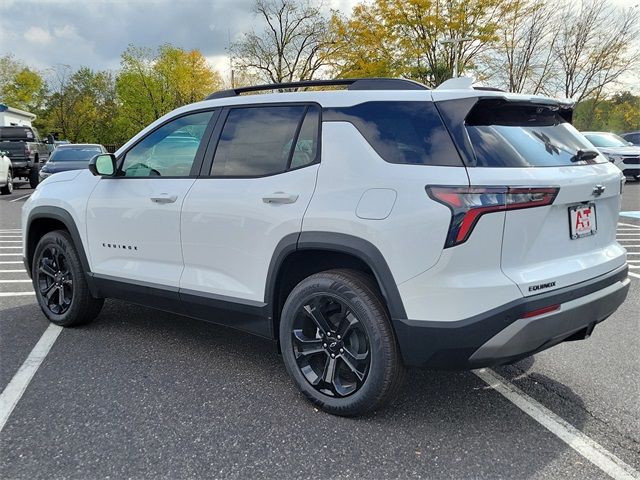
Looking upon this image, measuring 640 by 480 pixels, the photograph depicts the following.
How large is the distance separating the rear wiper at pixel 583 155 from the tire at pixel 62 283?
3571 millimetres

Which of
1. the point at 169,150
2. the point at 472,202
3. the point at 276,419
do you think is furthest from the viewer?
the point at 169,150

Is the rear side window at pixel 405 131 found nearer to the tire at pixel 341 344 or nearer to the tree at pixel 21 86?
the tire at pixel 341 344

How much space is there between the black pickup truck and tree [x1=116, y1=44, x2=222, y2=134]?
24.6 metres

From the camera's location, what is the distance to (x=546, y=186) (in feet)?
8.00

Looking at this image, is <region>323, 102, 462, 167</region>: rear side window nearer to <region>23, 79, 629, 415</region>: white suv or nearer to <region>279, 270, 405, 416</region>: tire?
<region>23, 79, 629, 415</region>: white suv

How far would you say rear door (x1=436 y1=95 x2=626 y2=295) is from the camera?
7.91 ft

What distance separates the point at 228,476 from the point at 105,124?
54.3m

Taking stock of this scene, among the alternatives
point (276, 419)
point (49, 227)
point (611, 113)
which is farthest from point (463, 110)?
point (611, 113)

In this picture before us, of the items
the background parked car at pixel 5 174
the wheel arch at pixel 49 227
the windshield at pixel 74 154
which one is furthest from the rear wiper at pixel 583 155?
the background parked car at pixel 5 174

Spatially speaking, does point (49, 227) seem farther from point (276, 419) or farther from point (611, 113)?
point (611, 113)

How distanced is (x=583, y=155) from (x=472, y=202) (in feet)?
3.12

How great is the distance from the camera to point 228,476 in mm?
2311

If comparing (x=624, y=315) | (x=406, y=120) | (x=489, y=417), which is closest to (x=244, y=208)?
(x=406, y=120)

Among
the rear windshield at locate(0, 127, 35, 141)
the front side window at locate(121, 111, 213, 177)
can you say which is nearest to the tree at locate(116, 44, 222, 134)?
the rear windshield at locate(0, 127, 35, 141)
